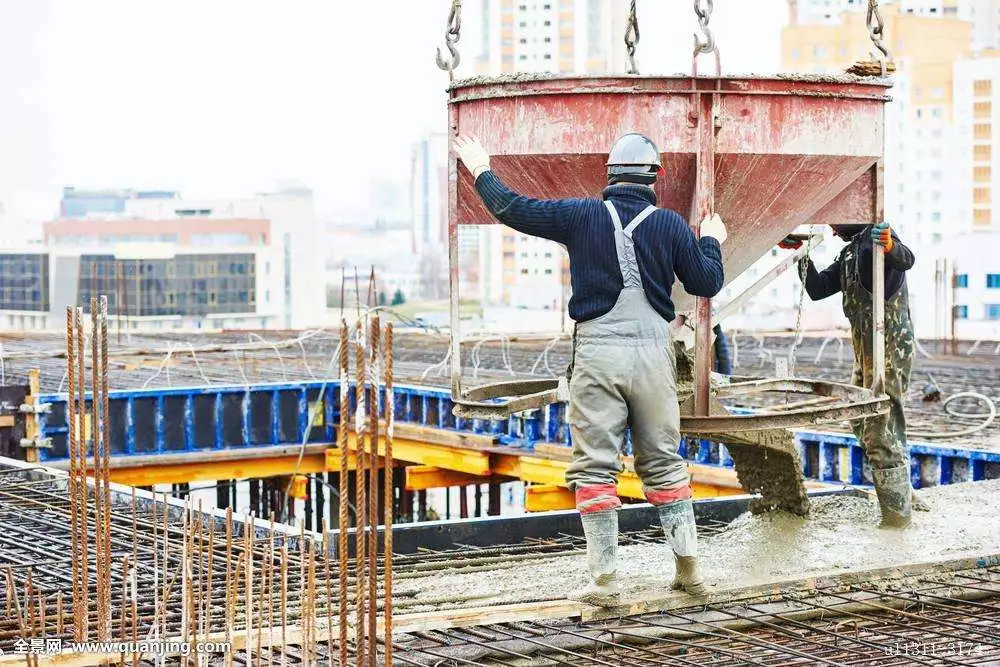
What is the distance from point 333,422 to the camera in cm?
1902

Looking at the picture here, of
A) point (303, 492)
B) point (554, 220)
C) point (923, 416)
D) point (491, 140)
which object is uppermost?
point (491, 140)

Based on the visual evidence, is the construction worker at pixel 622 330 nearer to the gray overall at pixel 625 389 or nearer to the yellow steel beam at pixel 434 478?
the gray overall at pixel 625 389

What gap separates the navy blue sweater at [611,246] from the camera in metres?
6.28

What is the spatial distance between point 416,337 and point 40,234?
123 m

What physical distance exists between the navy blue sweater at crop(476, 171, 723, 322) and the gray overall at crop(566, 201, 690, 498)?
4 cm

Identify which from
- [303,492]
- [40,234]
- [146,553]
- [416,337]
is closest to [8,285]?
[40,234]

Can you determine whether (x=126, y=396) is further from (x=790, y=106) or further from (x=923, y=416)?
(x=790, y=106)

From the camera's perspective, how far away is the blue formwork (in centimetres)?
1648

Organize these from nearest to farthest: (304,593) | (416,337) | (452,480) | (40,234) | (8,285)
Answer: (304,593) → (452,480) → (416,337) → (8,285) → (40,234)

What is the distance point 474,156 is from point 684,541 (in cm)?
204

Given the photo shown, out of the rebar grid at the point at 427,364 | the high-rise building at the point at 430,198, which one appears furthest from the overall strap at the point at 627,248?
the high-rise building at the point at 430,198

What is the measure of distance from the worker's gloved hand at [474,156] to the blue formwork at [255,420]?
27.2 ft

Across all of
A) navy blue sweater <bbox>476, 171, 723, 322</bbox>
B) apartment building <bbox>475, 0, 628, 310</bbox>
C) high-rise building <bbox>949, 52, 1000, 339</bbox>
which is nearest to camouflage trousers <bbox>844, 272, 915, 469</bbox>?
navy blue sweater <bbox>476, 171, 723, 322</bbox>

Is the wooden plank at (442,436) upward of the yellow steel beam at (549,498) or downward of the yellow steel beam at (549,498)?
upward
